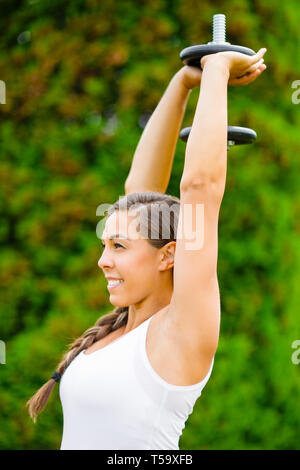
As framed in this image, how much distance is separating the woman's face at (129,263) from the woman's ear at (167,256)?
0.05ft

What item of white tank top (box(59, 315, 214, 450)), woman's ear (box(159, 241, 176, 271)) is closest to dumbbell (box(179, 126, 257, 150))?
woman's ear (box(159, 241, 176, 271))

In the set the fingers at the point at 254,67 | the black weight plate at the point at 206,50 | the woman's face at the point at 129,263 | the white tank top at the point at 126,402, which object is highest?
the black weight plate at the point at 206,50

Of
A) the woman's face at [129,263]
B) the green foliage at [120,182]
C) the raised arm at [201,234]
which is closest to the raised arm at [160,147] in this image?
the woman's face at [129,263]

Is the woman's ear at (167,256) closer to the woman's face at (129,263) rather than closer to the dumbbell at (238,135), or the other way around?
the woman's face at (129,263)

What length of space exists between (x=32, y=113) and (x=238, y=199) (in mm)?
1157

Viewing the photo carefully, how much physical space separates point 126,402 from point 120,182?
197cm

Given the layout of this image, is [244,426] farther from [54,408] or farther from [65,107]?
[65,107]

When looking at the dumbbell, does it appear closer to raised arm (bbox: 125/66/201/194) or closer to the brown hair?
the brown hair

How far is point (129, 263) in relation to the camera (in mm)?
1792

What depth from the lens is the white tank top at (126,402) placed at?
1.66 m

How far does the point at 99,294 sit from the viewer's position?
3383 millimetres

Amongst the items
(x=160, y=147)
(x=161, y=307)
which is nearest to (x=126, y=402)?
(x=161, y=307)

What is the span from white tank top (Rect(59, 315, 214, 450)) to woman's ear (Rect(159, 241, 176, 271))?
15 cm
